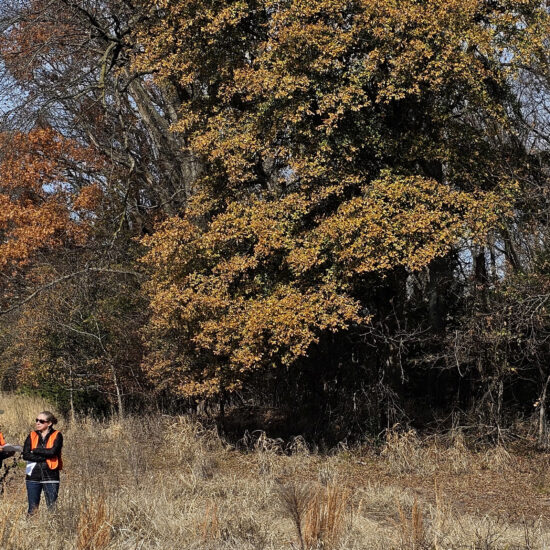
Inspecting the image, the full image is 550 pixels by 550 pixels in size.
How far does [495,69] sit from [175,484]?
9.02m

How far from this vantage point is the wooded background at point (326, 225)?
13.0 m

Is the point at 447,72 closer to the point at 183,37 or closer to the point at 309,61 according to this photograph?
the point at 309,61

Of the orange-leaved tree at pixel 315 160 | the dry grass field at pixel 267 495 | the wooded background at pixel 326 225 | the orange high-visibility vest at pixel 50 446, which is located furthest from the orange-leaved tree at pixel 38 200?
the orange high-visibility vest at pixel 50 446

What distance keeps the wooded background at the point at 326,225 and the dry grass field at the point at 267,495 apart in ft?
3.83

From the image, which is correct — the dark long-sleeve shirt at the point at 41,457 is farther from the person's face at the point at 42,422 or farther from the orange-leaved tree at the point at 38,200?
the orange-leaved tree at the point at 38,200

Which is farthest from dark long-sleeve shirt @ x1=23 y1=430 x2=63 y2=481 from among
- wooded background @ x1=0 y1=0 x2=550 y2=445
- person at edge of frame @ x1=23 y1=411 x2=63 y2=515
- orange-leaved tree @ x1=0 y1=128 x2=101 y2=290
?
orange-leaved tree @ x1=0 y1=128 x2=101 y2=290

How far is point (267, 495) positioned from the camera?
9.91m

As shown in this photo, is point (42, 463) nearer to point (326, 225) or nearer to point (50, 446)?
point (50, 446)

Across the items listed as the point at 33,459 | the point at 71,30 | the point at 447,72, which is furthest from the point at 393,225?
the point at 71,30

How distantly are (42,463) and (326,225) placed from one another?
6.55 m

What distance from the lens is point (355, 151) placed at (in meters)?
13.5

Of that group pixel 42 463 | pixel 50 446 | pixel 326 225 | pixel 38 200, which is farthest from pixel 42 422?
pixel 38 200

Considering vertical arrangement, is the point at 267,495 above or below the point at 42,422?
below

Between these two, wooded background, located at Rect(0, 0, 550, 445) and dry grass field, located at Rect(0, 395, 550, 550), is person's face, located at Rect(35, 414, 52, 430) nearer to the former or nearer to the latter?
dry grass field, located at Rect(0, 395, 550, 550)
